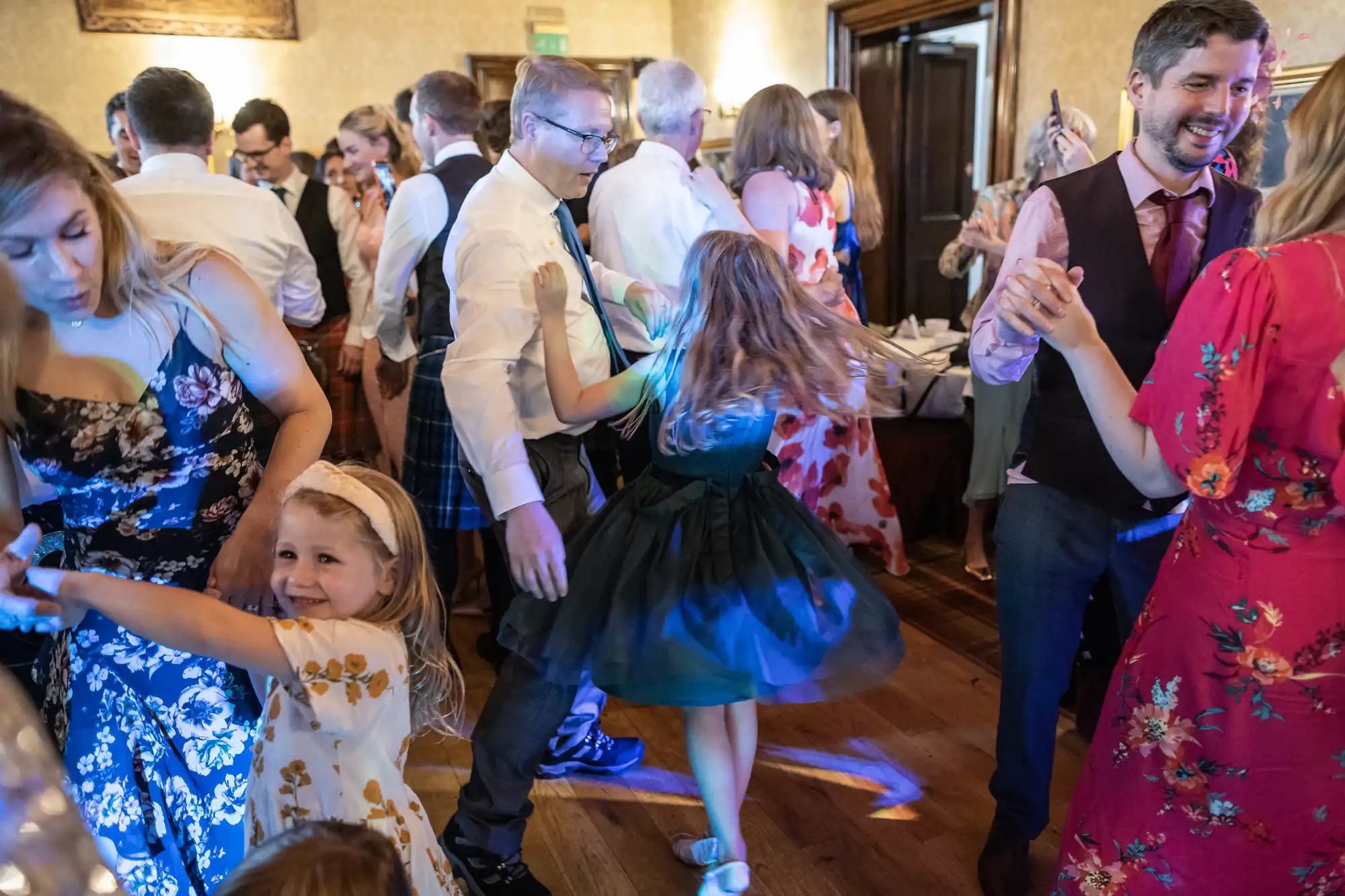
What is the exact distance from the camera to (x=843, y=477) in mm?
3676

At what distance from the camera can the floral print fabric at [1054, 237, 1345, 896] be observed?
1171 mm

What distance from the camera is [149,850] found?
1.44 metres

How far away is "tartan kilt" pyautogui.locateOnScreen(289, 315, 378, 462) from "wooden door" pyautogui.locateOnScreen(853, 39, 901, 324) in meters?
3.30

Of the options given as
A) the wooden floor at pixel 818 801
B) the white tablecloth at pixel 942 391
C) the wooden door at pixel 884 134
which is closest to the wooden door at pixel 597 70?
the wooden door at pixel 884 134

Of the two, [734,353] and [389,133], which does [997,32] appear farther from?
[734,353]

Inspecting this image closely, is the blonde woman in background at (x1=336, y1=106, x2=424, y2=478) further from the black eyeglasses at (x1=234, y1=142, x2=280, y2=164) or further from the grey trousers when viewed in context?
the grey trousers

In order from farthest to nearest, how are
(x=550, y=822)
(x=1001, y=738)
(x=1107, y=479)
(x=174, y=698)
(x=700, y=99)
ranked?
(x=700, y=99), (x=550, y=822), (x=1001, y=738), (x=1107, y=479), (x=174, y=698)

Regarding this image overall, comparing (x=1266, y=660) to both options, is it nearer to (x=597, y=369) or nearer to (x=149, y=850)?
(x=597, y=369)

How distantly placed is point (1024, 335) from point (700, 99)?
5.50 feet

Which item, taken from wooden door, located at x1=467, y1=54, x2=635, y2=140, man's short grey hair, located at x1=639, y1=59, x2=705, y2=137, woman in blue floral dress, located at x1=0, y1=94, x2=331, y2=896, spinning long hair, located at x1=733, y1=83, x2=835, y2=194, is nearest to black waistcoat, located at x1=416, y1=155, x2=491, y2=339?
man's short grey hair, located at x1=639, y1=59, x2=705, y2=137

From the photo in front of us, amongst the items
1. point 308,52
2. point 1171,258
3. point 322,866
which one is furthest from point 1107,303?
point 308,52

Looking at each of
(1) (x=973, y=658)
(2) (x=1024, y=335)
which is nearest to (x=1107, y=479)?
(2) (x=1024, y=335)

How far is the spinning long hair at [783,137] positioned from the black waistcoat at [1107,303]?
1448 mm

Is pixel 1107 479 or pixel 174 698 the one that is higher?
pixel 1107 479
